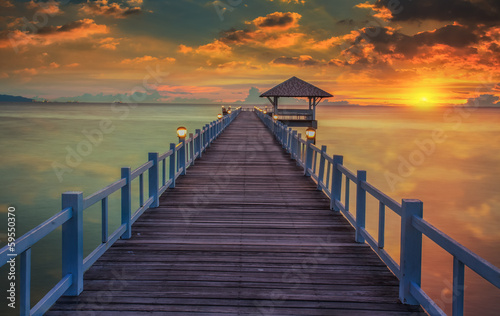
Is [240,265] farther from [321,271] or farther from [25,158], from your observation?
[25,158]

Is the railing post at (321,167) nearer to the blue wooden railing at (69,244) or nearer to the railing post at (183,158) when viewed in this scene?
the railing post at (183,158)

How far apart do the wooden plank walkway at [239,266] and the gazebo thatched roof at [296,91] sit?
108 feet

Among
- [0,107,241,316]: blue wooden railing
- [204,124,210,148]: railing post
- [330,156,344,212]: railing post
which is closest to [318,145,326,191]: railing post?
[330,156,344,212]: railing post

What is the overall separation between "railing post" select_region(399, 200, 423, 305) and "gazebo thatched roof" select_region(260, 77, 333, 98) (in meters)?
37.2

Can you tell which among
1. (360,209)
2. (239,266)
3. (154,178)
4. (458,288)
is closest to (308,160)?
(154,178)

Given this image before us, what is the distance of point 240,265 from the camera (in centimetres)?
512

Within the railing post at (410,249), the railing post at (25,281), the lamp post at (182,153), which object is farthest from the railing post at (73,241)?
the lamp post at (182,153)

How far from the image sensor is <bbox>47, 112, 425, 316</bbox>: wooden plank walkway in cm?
405

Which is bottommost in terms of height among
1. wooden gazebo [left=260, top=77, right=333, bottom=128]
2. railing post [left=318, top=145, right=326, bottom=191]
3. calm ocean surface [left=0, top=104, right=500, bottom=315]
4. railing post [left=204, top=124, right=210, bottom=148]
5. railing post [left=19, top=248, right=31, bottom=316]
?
calm ocean surface [left=0, top=104, right=500, bottom=315]

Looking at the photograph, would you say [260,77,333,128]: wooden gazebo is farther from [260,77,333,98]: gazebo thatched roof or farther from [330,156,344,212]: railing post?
[330,156,344,212]: railing post

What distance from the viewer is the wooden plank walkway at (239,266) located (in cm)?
405

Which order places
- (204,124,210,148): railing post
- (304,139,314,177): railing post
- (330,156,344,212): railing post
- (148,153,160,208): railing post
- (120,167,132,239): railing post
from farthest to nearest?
(204,124,210,148): railing post, (304,139,314,177): railing post, (148,153,160,208): railing post, (330,156,344,212): railing post, (120,167,132,239): railing post

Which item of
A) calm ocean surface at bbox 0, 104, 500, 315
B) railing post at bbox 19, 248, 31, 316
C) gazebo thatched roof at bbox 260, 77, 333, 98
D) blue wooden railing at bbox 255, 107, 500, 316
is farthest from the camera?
gazebo thatched roof at bbox 260, 77, 333, 98

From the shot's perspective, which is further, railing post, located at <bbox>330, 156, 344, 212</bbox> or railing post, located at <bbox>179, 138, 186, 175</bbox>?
railing post, located at <bbox>179, 138, 186, 175</bbox>
